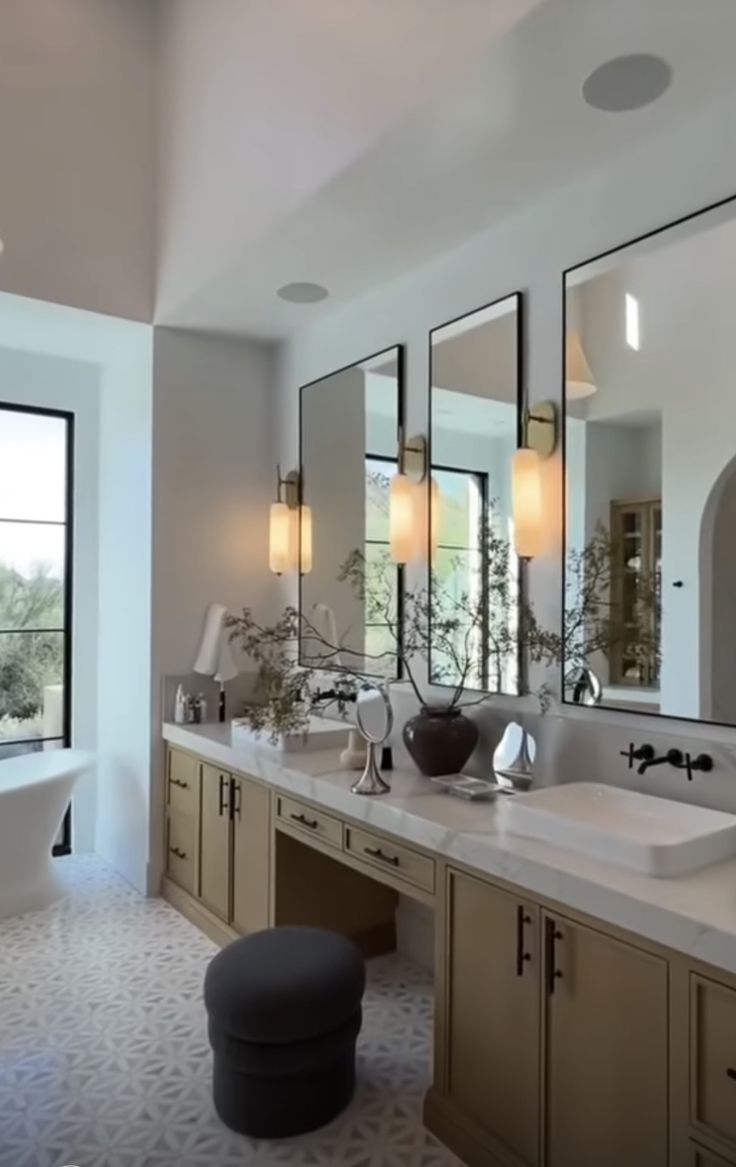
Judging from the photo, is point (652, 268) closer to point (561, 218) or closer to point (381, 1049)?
point (561, 218)

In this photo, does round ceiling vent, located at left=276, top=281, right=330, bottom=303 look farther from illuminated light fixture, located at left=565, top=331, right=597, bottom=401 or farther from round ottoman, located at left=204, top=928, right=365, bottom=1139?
round ottoman, located at left=204, top=928, right=365, bottom=1139

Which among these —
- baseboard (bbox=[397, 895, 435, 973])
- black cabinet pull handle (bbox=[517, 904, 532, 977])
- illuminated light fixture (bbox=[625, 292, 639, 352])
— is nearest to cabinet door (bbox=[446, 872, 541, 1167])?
black cabinet pull handle (bbox=[517, 904, 532, 977])

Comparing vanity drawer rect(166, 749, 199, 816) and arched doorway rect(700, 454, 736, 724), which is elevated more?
arched doorway rect(700, 454, 736, 724)

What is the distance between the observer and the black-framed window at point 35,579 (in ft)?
14.6

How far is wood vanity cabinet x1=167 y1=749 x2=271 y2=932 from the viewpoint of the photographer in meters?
3.21

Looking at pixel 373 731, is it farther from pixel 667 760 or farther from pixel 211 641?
pixel 211 641

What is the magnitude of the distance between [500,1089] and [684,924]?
824 millimetres

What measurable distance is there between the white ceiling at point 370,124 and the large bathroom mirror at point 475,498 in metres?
0.41

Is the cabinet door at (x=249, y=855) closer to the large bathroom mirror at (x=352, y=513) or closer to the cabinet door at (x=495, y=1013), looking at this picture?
the large bathroom mirror at (x=352, y=513)

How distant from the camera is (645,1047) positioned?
5.53 feet

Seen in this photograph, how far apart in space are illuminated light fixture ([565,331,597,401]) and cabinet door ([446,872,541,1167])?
1564 mm

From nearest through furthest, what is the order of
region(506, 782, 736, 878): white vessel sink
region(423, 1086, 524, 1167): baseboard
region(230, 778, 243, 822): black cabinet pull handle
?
region(506, 782, 736, 878): white vessel sink, region(423, 1086, 524, 1167): baseboard, region(230, 778, 243, 822): black cabinet pull handle

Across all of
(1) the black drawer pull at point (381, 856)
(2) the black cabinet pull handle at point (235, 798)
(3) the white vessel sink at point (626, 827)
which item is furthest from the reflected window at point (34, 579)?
(3) the white vessel sink at point (626, 827)

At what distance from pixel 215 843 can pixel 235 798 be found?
314 mm
